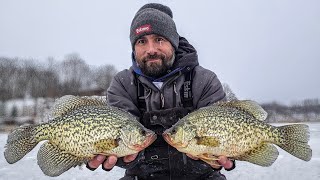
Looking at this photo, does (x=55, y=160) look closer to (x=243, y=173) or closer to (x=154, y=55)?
(x=154, y=55)

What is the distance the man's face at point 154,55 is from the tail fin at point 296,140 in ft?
4.58

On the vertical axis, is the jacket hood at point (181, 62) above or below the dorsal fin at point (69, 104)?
above

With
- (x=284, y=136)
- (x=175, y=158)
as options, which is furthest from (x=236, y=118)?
(x=175, y=158)

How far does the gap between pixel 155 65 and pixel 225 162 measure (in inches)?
51.4

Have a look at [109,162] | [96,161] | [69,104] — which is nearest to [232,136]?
[109,162]

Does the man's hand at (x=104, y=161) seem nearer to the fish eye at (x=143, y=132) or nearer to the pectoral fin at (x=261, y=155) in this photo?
the fish eye at (x=143, y=132)

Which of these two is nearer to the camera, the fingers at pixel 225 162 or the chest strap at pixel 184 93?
the fingers at pixel 225 162

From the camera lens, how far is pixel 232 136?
3158 mm

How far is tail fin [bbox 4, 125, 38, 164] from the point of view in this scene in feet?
11.1

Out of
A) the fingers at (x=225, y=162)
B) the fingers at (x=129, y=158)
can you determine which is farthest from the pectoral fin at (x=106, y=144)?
the fingers at (x=225, y=162)

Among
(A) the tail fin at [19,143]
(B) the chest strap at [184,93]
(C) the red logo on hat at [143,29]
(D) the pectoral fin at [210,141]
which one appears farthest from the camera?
(C) the red logo on hat at [143,29]

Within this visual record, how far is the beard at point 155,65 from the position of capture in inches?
158

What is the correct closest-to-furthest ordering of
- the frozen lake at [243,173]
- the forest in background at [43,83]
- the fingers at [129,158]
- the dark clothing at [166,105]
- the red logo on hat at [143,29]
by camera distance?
the fingers at [129,158], the dark clothing at [166,105], the red logo on hat at [143,29], the frozen lake at [243,173], the forest in background at [43,83]

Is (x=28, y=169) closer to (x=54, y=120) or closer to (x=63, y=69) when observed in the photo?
(x=54, y=120)
